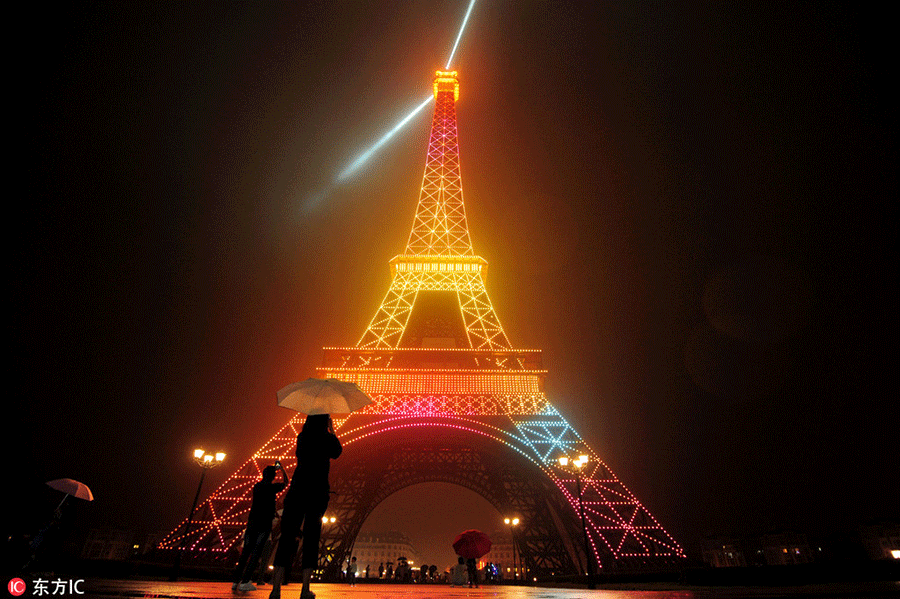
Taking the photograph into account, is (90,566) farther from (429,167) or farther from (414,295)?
(429,167)

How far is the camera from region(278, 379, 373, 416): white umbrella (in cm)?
586

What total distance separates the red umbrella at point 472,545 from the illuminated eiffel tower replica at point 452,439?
11.6 feet

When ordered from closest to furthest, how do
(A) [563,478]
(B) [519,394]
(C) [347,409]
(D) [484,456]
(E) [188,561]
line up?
(C) [347,409]
(E) [188,561]
(A) [563,478]
(B) [519,394]
(D) [484,456]

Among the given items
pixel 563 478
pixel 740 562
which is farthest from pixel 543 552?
pixel 740 562

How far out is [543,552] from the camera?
98.7ft

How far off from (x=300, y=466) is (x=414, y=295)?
31.4m

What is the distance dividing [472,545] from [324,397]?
1223 cm

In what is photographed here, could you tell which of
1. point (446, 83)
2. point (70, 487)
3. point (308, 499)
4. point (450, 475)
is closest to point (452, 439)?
point (450, 475)

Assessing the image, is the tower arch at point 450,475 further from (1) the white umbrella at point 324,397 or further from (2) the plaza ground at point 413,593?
(1) the white umbrella at point 324,397

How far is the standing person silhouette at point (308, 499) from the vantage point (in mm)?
4219

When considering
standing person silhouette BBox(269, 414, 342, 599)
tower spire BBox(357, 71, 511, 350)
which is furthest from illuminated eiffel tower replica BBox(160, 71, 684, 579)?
standing person silhouette BBox(269, 414, 342, 599)
